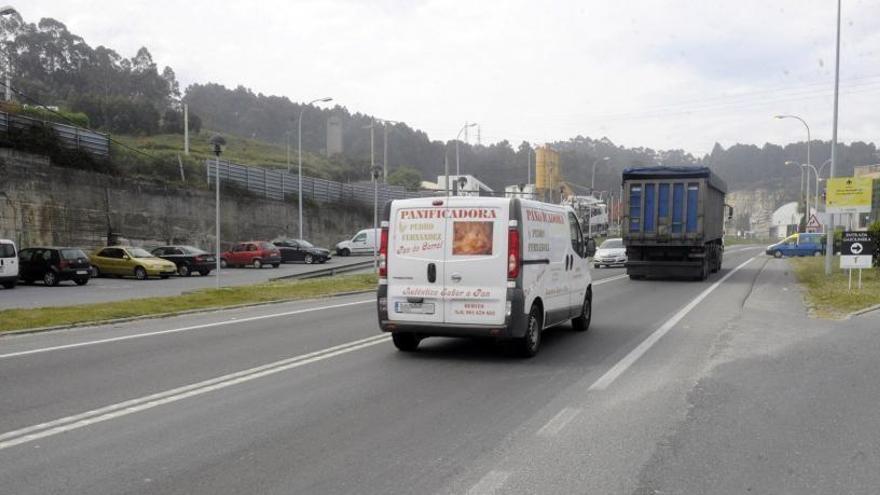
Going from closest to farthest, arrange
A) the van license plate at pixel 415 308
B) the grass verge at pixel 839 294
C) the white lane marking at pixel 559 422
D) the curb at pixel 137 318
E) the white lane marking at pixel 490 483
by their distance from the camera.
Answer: the white lane marking at pixel 490 483, the white lane marking at pixel 559 422, the van license plate at pixel 415 308, the curb at pixel 137 318, the grass verge at pixel 839 294

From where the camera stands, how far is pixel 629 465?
5258 millimetres

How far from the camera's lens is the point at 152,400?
7.23 m

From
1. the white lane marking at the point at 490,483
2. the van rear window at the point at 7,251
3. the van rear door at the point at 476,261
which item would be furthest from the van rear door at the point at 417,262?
the van rear window at the point at 7,251

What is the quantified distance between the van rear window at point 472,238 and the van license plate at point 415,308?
0.77 meters

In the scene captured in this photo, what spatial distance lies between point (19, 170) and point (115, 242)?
21.6 feet

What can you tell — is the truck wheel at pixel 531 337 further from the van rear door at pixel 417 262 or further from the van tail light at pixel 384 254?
the van tail light at pixel 384 254

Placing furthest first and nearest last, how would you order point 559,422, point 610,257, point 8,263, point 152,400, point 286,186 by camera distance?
point 286,186
point 610,257
point 8,263
point 152,400
point 559,422

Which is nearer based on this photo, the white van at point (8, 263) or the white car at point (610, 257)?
the white van at point (8, 263)

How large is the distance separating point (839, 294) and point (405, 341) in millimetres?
12876

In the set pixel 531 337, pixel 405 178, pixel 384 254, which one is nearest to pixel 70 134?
pixel 384 254

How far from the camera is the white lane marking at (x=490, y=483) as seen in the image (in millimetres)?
4699

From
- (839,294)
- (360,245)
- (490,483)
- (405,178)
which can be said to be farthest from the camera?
(405,178)

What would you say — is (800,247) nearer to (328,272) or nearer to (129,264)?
(328,272)

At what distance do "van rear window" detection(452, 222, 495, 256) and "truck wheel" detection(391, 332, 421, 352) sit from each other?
1.50 metres
